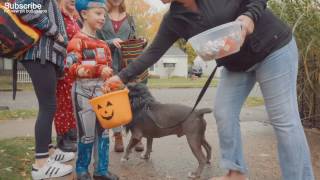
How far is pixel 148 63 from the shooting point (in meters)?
3.54

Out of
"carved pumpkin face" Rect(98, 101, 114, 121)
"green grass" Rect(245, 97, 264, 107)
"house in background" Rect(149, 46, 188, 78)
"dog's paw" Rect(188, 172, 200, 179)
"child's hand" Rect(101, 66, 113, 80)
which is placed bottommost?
"dog's paw" Rect(188, 172, 200, 179)

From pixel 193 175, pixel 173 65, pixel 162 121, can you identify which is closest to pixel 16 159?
pixel 162 121

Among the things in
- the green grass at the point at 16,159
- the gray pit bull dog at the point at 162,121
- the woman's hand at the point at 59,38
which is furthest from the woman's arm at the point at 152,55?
the green grass at the point at 16,159

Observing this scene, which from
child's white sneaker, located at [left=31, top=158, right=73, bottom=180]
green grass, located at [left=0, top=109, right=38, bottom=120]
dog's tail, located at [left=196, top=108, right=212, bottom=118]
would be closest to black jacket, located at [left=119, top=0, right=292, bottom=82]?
dog's tail, located at [left=196, top=108, right=212, bottom=118]

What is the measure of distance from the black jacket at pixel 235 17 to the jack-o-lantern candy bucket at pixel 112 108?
648mm

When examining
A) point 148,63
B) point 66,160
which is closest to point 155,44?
point 148,63

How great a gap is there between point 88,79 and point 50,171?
0.87 meters

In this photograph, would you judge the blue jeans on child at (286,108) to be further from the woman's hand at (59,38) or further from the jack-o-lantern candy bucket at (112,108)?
the woman's hand at (59,38)

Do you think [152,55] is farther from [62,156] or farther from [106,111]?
[62,156]

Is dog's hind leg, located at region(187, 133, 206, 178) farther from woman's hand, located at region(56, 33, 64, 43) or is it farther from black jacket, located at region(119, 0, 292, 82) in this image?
woman's hand, located at region(56, 33, 64, 43)

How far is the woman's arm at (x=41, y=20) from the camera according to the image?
3.87 meters

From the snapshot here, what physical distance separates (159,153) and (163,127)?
2.27ft

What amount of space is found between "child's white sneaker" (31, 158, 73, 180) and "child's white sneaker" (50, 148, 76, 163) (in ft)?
1.55

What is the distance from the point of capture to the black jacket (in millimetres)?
3029
